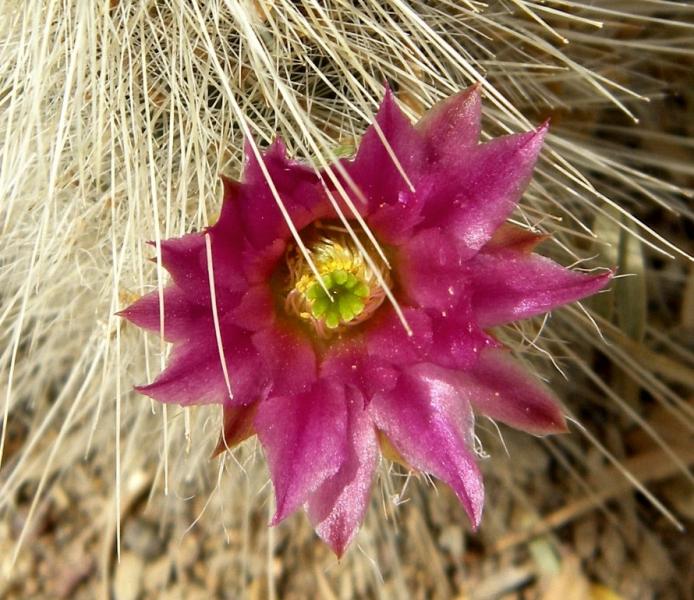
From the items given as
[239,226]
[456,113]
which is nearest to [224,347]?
[239,226]

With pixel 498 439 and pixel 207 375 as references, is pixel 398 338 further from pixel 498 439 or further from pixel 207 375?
pixel 498 439

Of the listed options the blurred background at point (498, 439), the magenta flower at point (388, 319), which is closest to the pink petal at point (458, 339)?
the magenta flower at point (388, 319)

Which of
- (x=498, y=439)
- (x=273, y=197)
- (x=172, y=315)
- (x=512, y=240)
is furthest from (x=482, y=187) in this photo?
(x=498, y=439)

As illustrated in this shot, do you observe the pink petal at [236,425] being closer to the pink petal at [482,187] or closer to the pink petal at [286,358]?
the pink petal at [286,358]

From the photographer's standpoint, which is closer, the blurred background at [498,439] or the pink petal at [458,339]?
the pink petal at [458,339]

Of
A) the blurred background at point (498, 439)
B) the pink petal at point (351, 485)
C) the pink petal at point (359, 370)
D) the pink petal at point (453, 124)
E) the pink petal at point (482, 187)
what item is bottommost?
the blurred background at point (498, 439)

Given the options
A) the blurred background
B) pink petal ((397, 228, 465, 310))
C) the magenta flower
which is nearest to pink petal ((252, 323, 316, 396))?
the magenta flower

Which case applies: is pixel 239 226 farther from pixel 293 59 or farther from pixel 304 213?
pixel 293 59
